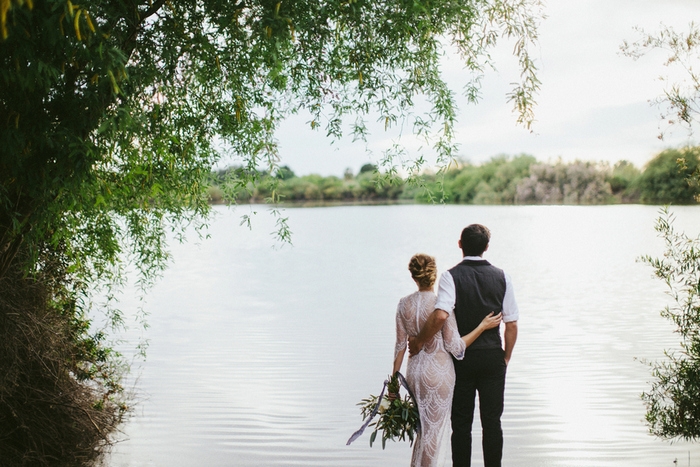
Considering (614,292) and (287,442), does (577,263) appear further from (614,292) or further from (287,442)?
(287,442)

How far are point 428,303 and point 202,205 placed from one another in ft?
11.1

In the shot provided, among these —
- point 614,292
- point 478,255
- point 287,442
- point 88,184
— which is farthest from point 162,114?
point 614,292

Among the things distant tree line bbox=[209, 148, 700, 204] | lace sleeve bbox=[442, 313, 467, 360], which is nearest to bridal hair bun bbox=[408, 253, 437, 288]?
lace sleeve bbox=[442, 313, 467, 360]

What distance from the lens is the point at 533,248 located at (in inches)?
1264

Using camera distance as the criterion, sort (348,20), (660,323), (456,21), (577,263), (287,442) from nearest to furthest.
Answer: (348,20)
(456,21)
(287,442)
(660,323)
(577,263)

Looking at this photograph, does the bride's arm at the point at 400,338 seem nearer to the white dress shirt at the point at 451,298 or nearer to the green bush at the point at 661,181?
the white dress shirt at the point at 451,298

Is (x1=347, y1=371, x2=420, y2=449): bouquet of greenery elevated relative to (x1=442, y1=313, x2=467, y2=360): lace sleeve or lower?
lower

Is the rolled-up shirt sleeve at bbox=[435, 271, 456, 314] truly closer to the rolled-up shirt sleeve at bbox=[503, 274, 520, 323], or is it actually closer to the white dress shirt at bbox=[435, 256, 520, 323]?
the white dress shirt at bbox=[435, 256, 520, 323]

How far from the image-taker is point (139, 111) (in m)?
4.33

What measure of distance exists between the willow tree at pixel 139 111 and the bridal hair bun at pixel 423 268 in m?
1.36

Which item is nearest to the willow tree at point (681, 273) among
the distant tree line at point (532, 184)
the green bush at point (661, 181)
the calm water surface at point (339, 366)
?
the calm water surface at point (339, 366)

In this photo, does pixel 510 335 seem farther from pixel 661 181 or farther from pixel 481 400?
pixel 661 181

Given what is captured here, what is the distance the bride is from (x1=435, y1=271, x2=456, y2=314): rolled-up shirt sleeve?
90 mm

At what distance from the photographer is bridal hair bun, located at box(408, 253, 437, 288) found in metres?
4.01
